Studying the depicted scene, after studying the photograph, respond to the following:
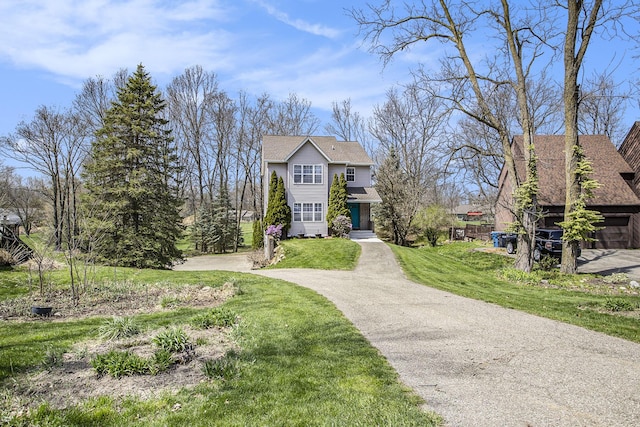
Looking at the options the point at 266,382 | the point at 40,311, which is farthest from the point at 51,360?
the point at 40,311

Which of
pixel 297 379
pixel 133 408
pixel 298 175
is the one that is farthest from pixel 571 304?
pixel 298 175

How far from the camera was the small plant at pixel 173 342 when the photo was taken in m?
5.35

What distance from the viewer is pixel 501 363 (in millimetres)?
5234

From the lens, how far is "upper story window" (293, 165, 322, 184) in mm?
26656

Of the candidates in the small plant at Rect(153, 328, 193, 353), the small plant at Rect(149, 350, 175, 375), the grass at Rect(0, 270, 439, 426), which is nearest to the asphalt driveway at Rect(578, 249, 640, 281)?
the grass at Rect(0, 270, 439, 426)

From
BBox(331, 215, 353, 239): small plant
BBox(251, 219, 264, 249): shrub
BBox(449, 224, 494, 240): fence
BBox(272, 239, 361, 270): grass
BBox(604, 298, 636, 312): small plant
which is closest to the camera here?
→ BBox(604, 298, 636, 312): small plant

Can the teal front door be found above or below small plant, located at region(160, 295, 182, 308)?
above

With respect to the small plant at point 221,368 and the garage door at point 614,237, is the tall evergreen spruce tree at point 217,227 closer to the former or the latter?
the garage door at point 614,237

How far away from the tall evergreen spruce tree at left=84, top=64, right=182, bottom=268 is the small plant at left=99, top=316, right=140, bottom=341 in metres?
12.2

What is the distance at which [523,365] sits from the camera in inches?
203

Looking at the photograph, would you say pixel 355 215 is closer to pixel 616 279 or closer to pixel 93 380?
pixel 616 279

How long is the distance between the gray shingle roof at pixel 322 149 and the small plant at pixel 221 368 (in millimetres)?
22088

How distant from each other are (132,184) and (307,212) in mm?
11806

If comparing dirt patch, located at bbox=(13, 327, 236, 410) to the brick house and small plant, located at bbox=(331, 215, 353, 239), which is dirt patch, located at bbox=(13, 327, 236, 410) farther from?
the brick house
